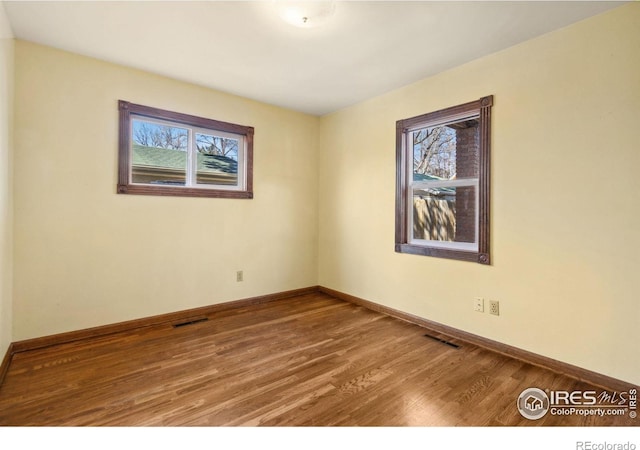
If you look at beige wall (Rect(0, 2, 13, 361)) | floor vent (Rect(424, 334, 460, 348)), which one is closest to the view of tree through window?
beige wall (Rect(0, 2, 13, 361))

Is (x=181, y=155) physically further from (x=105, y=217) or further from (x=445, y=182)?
(x=445, y=182)

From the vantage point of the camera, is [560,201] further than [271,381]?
Yes

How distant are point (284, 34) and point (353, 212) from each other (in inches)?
85.6

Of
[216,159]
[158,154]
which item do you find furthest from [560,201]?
[158,154]

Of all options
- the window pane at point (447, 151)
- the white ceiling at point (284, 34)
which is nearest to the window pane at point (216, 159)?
the white ceiling at point (284, 34)

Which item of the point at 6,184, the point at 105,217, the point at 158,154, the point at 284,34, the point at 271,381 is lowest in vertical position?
the point at 271,381

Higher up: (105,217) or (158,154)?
(158,154)

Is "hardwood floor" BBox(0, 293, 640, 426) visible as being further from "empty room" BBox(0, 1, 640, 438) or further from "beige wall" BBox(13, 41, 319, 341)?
"beige wall" BBox(13, 41, 319, 341)

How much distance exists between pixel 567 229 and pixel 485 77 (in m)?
1.44

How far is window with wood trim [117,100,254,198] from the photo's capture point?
2.95 m

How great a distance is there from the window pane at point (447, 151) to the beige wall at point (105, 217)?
72.4 inches

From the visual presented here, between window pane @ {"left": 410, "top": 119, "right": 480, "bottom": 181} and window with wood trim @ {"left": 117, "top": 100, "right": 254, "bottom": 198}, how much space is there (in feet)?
6.52

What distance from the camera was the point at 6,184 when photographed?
2.21m
